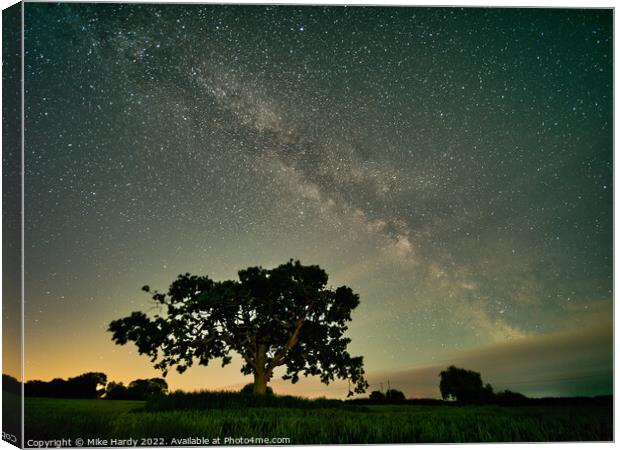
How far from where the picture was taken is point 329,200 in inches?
371

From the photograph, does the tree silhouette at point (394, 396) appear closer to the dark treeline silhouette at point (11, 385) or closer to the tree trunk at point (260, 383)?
the tree trunk at point (260, 383)

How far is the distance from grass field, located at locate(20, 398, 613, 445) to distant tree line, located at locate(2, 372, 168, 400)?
19 cm

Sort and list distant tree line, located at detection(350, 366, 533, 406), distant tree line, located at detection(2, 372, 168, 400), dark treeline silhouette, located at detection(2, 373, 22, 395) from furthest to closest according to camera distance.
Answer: distant tree line, located at detection(350, 366, 533, 406), distant tree line, located at detection(2, 372, 168, 400), dark treeline silhouette, located at detection(2, 373, 22, 395)

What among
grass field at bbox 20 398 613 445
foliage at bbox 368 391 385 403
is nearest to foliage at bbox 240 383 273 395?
foliage at bbox 368 391 385 403

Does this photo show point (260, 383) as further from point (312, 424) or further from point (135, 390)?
point (312, 424)

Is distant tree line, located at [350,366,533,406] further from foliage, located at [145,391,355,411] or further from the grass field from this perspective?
foliage, located at [145,391,355,411]

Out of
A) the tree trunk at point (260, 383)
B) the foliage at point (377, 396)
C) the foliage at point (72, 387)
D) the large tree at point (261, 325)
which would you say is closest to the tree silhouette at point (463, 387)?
the foliage at point (377, 396)

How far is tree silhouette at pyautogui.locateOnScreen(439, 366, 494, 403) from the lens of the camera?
927 cm

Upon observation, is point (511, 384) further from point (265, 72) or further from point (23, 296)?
point (23, 296)

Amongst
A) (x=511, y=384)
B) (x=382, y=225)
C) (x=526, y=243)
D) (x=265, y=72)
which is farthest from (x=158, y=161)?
(x=511, y=384)

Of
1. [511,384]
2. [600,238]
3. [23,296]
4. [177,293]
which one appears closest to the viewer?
[23,296]

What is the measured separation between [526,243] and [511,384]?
196 cm

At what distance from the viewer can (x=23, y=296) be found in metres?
7.69

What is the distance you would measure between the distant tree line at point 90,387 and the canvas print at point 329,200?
1.3 inches
